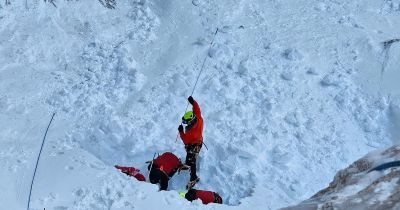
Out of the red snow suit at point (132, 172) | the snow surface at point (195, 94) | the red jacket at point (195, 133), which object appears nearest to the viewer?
Result: the snow surface at point (195, 94)

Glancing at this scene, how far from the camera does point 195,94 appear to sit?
38.4 feet

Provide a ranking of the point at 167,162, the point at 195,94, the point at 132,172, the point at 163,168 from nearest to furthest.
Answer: the point at 132,172
the point at 163,168
the point at 167,162
the point at 195,94

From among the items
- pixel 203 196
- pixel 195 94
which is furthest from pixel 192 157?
pixel 195 94

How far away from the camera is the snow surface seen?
9617mm

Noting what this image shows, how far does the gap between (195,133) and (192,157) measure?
45 centimetres

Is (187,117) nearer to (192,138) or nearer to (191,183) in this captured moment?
(192,138)

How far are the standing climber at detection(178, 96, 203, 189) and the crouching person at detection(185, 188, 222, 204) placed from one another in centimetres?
66

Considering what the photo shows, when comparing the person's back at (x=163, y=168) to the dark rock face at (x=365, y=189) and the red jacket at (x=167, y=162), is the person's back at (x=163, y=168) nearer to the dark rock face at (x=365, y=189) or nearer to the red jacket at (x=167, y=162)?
the red jacket at (x=167, y=162)

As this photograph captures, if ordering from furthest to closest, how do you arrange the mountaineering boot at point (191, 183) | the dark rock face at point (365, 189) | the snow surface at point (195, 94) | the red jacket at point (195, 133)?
the red jacket at point (195, 133), the mountaineering boot at point (191, 183), the snow surface at point (195, 94), the dark rock face at point (365, 189)

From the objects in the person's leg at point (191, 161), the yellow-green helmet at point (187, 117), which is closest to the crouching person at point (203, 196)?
the person's leg at point (191, 161)

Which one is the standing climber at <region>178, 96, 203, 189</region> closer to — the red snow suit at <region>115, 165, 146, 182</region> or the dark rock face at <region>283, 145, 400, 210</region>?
the red snow suit at <region>115, 165, 146, 182</region>

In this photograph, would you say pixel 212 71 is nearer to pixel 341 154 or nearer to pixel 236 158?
pixel 236 158

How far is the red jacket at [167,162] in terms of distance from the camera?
10008mm

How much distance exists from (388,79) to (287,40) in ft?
8.27
